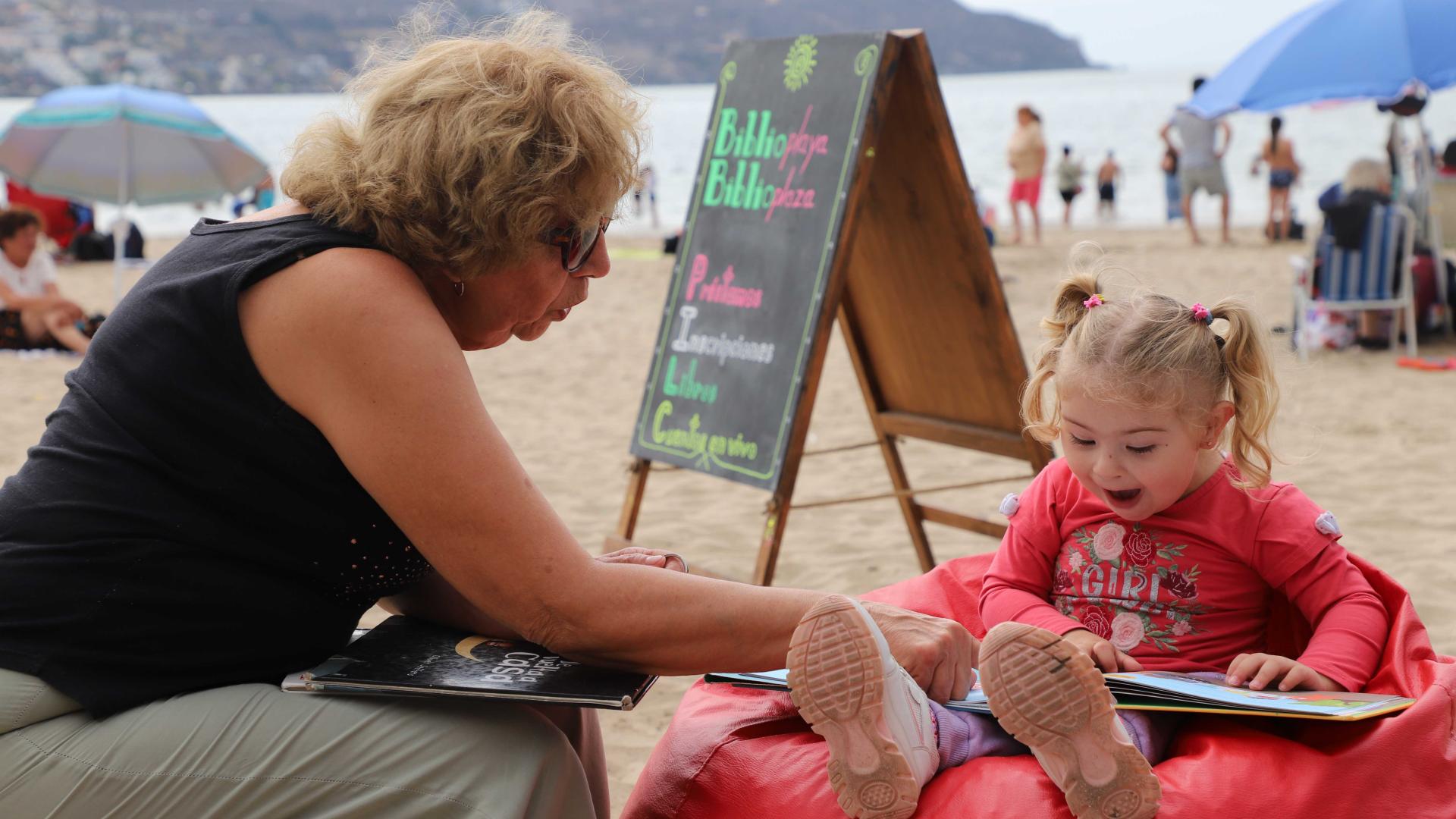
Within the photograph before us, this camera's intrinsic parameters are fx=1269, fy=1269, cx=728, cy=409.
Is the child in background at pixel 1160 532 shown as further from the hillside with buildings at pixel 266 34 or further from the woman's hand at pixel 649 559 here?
the hillside with buildings at pixel 266 34

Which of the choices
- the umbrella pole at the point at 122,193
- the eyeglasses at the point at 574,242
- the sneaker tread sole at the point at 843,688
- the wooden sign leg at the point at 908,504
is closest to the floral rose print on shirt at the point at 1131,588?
the sneaker tread sole at the point at 843,688

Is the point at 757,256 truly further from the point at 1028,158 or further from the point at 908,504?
the point at 1028,158

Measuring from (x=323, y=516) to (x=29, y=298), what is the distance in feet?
27.6

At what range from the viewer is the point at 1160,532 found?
227 centimetres

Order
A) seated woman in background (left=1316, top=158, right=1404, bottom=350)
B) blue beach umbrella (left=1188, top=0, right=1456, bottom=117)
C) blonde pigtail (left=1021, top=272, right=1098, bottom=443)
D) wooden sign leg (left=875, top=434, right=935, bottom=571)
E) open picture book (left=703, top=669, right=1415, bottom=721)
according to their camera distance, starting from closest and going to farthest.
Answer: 1. open picture book (left=703, top=669, right=1415, bottom=721)
2. blonde pigtail (left=1021, top=272, right=1098, bottom=443)
3. wooden sign leg (left=875, top=434, right=935, bottom=571)
4. blue beach umbrella (left=1188, top=0, right=1456, bottom=117)
5. seated woman in background (left=1316, top=158, right=1404, bottom=350)

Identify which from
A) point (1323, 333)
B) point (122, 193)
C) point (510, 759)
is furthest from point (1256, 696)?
point (122, 193)

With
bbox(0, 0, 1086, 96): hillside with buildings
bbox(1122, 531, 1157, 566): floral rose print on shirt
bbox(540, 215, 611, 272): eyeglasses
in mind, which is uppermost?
A: bbox(0, 0, 1086, 96): hillside with buildings

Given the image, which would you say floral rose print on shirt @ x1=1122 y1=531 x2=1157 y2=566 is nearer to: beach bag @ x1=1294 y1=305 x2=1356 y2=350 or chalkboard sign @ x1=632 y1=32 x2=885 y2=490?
chalkboard sign @ x1=632 y1=32 x2=885 y2=490

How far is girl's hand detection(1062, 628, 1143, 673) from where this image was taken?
82.0 inches

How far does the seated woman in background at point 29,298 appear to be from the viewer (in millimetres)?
8766

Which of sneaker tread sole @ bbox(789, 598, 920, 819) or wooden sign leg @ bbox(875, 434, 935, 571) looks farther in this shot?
wooden sign leg @ bbox(875, 434, 935, 571)

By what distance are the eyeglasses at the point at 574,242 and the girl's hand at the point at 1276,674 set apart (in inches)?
47.8

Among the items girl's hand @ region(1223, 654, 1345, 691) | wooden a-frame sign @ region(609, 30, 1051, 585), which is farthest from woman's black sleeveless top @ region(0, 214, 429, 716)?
wooden a-frame sign @ region(609, 30, 1051, 585)

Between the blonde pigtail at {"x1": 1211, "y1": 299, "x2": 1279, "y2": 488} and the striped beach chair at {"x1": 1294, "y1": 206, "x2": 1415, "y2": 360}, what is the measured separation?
628 centimetres
